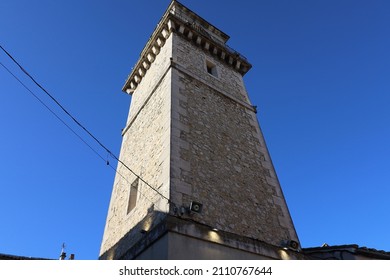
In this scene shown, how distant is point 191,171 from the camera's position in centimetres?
807

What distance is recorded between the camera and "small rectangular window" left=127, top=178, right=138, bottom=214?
9289 millimetres

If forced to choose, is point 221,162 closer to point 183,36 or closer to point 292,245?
point 292,245

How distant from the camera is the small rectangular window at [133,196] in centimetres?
929

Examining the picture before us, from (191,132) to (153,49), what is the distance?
249 inches

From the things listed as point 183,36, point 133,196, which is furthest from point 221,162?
point 183,36

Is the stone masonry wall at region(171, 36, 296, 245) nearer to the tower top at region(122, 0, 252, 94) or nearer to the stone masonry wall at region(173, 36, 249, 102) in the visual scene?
the stone masonry wall at region(173, 36, 249, 102)

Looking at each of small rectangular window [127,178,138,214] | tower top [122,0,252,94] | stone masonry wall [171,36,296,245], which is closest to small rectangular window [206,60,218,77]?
tower top [122,0,252,94]

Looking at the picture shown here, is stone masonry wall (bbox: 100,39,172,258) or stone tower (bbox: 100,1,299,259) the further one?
stone masonry wall (bbox: 100,39,172,258)

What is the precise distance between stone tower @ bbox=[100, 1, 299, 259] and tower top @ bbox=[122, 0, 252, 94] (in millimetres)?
58

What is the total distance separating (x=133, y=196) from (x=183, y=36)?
7.51 metres

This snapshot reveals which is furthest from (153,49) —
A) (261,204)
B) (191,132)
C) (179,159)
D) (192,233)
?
(192,233)

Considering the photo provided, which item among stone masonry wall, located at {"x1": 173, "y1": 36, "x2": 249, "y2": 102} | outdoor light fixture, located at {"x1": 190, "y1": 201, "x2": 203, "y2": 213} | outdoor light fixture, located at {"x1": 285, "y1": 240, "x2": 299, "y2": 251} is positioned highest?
stone masonry wall, located at {"x1": 173, "y1": 36, "x2": 249, "y2": 102}

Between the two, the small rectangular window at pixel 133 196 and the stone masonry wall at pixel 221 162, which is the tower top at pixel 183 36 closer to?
the stone masonry wall at pixel 221 162
